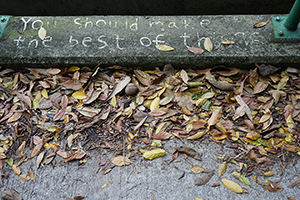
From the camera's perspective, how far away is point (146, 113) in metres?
1.74

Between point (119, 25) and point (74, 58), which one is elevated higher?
point (119, 25)

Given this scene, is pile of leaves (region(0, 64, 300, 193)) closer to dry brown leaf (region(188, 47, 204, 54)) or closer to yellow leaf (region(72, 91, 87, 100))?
yellow leaf (region(72, 91, 87, 100))

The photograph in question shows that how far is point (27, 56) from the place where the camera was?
1.86 metres

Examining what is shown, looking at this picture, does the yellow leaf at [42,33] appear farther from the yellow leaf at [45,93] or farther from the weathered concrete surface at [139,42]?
the yellow leaf at [45,93]

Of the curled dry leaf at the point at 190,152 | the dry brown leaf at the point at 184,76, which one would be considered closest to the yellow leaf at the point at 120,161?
the curled dry leaf at the point at 190,152

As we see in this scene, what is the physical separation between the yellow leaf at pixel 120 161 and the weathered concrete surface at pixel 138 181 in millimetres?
33

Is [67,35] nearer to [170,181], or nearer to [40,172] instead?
[40,172]

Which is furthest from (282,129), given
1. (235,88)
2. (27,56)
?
(27,56)

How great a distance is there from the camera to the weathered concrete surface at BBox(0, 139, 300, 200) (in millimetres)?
1380

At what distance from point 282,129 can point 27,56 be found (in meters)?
2.13

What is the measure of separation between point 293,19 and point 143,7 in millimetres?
1631

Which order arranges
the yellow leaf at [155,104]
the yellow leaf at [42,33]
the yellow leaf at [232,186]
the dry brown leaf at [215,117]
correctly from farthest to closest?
the yellow leaf at [42,33] → the yellow leaf at [155,104] → the dry brown leaf at [215,117] → the yellow leaf at [232,186]

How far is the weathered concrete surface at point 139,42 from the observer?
1850 mm

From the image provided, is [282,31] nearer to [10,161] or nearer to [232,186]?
[232,186]
